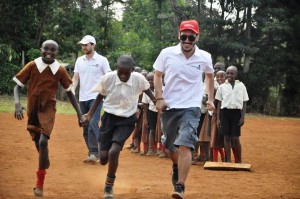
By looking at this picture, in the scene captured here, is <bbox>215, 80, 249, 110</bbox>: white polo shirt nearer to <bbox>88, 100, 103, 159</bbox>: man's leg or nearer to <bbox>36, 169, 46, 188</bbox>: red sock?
<bbox>88, 100, 103, 159</bbox>: man's leg

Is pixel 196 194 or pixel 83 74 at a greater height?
pixel 83 74

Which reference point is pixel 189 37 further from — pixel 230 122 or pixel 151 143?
pixel 151 143

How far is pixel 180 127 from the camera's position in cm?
686

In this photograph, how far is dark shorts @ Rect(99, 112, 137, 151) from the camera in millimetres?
6996

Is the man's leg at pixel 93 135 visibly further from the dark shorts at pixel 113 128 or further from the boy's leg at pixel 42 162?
the boy's leg at pixel 42 162

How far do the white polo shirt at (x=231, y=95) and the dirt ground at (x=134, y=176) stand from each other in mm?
1197

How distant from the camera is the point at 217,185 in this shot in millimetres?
7969

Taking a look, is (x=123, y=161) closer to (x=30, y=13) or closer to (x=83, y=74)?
(x=83, y=74)

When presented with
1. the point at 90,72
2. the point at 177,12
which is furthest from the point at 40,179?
the point at 177,12

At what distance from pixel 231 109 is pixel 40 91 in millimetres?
Answer: 4068

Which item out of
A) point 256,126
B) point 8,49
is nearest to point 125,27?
point 8,49

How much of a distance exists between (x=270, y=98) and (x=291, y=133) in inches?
512

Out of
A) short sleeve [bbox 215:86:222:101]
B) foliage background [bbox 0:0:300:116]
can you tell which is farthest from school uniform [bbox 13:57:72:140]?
foliage background [bbox 0:0:300:116]

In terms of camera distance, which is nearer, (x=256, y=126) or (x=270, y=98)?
(x=256, y=126)
